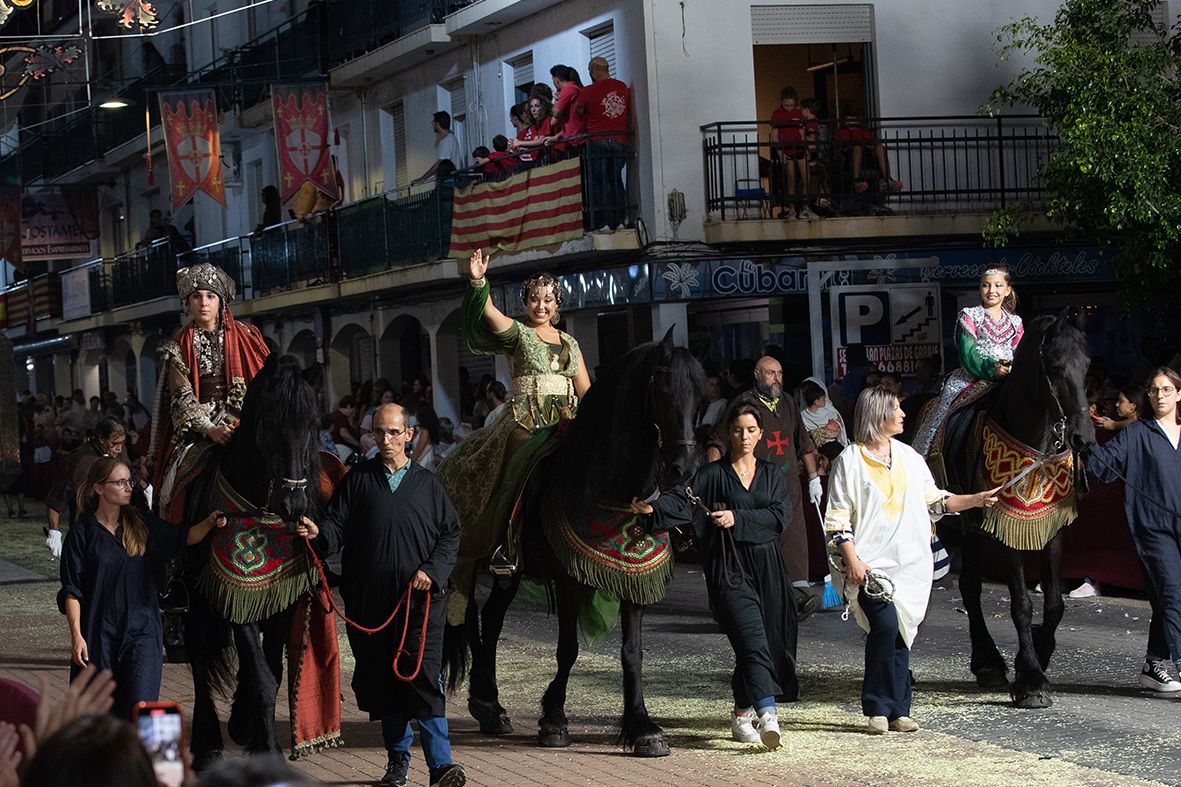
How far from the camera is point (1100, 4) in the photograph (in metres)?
20.0

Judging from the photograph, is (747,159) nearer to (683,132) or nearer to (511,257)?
(683,132)

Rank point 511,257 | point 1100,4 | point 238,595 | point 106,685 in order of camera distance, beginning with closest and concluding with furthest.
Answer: point 106,685 < point 238,595 < point 1100,4 < point 511,257

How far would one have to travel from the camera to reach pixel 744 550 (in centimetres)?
934

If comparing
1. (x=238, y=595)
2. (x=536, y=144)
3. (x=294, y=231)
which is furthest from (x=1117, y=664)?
(x=294, y=231)

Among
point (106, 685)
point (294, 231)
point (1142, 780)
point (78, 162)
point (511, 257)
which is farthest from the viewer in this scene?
point (78, 162)

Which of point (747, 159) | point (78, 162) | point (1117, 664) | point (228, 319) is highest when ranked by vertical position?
point (78, 162)

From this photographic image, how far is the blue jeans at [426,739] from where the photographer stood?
27.1ft

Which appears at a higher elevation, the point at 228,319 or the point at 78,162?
the point at 78,162

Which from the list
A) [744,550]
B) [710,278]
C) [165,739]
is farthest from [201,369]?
[710,278]

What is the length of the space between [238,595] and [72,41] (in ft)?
32.9

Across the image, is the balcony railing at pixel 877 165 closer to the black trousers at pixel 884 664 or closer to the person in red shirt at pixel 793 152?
the person in red shirt at pixel 793 152

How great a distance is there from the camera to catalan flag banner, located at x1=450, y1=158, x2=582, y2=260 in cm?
2209

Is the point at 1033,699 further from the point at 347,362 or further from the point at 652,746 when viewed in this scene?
the point at 347,362

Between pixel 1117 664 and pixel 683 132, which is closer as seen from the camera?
pixel 1117 664
